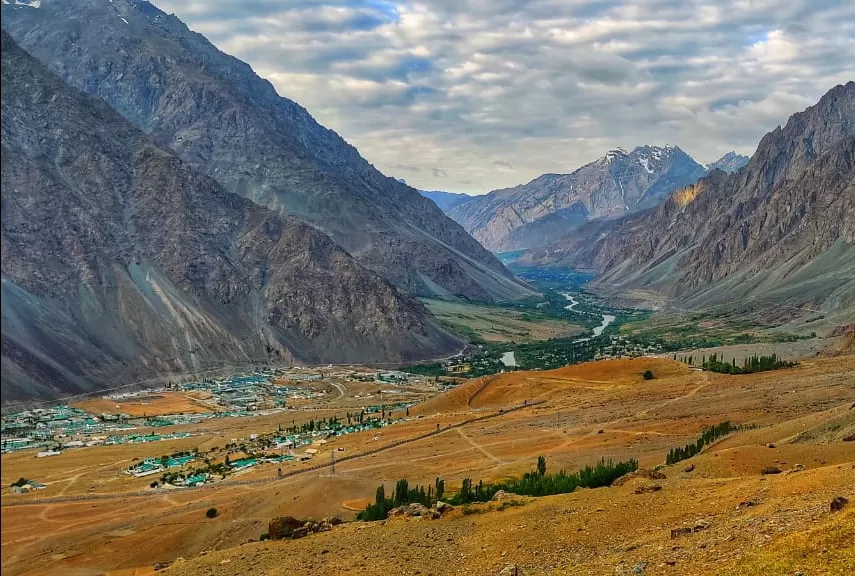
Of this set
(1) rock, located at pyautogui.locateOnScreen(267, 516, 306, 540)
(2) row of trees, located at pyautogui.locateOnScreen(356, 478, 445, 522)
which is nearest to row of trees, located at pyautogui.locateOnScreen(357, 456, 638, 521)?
(2) row of trees, located at pyautogui.locateOnScreen(356, 478, 445, 522)

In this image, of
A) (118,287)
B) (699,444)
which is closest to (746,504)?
(699,444)

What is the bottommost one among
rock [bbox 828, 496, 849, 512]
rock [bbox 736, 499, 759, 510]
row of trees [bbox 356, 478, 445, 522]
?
row of trees [bbox 356, 478, 445, 522]

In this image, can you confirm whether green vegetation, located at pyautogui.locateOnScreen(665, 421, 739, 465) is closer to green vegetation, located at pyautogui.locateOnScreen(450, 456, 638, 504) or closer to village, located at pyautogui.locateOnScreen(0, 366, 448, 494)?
green vegetation, located at pyautogui.locateOnScreen(450, 456, 638, 504)

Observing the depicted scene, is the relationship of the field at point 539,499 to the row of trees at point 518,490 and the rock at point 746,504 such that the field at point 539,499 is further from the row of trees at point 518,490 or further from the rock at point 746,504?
the row of trees at point 518,490

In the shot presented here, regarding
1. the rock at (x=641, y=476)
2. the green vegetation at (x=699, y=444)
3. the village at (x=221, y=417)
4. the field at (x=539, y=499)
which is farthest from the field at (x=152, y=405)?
the rock at (x=641, y=476)

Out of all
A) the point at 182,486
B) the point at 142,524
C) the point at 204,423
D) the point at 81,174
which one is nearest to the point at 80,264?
the point at 81,174

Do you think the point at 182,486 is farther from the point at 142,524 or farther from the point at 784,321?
the point at 784,321
